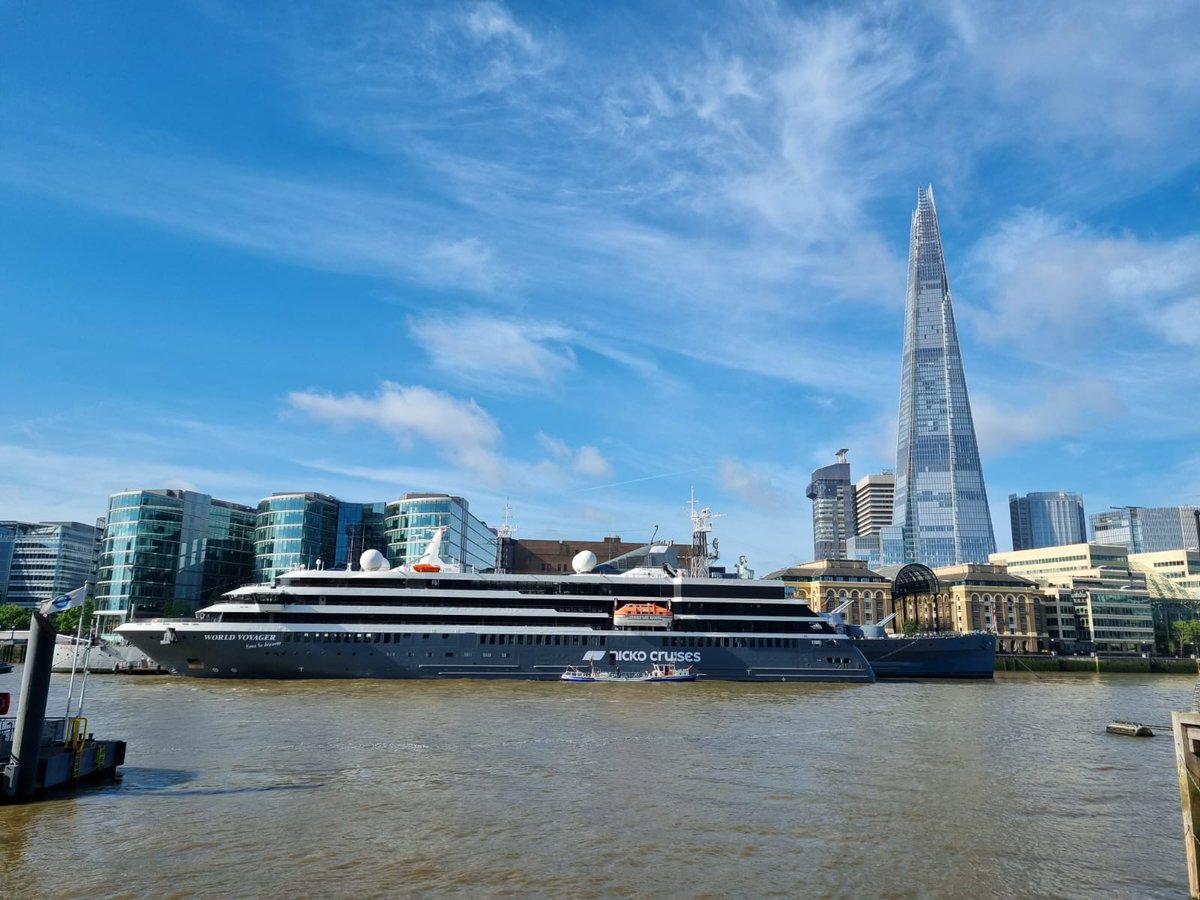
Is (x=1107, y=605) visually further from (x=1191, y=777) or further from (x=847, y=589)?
(x=1191, y=777)

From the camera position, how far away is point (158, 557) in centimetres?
11212

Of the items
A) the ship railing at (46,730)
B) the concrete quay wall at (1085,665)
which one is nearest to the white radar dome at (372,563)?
the ship railing at (46,730)

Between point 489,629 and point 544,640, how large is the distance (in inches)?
168

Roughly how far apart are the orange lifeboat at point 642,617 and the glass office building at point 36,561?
448 feet

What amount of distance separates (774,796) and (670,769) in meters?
4.84

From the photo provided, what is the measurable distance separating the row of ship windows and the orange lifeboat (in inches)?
56.9

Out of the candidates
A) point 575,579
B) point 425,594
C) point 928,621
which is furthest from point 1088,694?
point 928,621

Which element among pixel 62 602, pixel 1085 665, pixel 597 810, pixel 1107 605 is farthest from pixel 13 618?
pixel 1107 605

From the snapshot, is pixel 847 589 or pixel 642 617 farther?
pixel 847 589

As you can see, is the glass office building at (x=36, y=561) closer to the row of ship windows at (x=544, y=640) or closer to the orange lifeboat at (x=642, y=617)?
the row of ship windows at (x=544, y=640)

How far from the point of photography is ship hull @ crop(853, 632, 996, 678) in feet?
266

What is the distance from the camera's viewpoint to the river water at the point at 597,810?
1677cm

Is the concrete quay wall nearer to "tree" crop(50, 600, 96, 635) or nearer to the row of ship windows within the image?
the row of ship windows

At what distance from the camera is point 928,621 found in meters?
152
